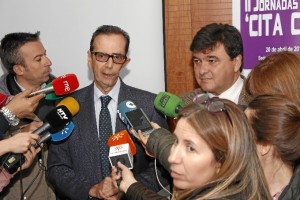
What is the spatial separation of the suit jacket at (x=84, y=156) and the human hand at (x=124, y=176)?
0.35 meters

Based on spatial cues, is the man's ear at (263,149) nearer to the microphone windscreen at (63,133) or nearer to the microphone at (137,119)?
the microphone at (137,119)

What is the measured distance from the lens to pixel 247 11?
8.23ft

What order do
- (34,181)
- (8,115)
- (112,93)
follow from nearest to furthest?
(8,115) < (112,93) < (34,181)

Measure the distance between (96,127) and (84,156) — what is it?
157 millimetres

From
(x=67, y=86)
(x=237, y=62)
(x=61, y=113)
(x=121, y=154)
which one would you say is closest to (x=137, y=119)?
(x=121, y=154)

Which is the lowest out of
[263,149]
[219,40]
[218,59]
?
[263,149]

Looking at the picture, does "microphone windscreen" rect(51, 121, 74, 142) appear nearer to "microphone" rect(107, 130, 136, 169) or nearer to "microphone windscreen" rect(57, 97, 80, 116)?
"microphone windscreen" rect(57, 97, 80, 116)

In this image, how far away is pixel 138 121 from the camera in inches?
69.9

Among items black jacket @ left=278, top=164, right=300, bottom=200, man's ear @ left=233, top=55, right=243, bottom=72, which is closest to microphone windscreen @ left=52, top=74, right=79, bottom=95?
man's ear @ left=233, top=55, right=243, bottom=72

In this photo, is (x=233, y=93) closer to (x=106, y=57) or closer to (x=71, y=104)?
(x=106, y=57)

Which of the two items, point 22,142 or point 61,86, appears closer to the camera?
point 22,142

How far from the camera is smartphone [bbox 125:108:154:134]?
175 centimetres

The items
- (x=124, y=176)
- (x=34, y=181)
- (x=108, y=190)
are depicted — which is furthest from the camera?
(x=34, y=181)

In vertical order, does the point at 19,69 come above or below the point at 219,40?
below
